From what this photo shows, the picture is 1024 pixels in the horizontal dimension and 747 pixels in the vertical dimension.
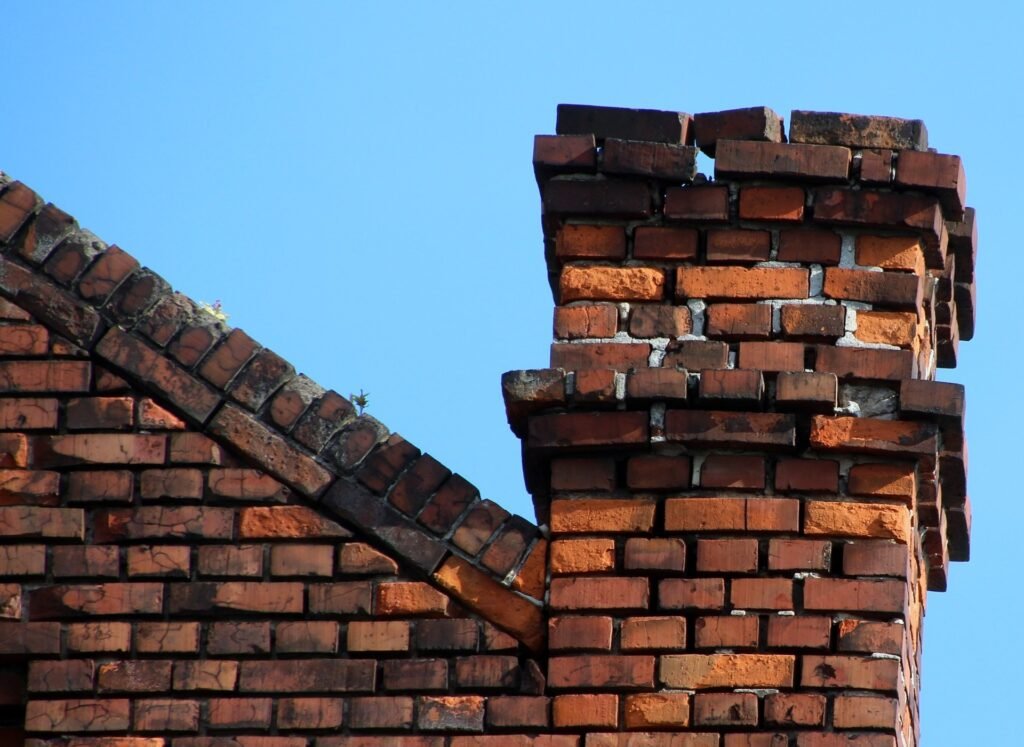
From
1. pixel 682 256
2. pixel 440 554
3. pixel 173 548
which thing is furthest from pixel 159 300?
pixel 682 256

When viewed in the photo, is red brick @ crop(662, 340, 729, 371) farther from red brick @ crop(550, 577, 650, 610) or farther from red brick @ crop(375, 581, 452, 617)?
red brick @ crop(375, 581, 452, 617)

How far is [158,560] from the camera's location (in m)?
4.88

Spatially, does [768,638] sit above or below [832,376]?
below

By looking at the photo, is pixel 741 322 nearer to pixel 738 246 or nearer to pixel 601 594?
pixel 738 246

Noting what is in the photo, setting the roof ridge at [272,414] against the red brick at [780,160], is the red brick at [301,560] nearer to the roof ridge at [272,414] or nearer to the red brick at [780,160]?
the roof ridge at [272,414]

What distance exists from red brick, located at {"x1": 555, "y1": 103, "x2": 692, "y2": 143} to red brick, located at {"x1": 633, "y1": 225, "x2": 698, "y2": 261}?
0.77 ft

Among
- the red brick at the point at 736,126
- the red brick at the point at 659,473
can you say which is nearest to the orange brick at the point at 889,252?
the red brick at the point at 736,126

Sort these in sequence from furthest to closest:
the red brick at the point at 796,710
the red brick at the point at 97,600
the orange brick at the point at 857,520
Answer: the red brick at the point at 97,600 < the orange brick at the point at 857,520 < the red brick at the point at 796,710

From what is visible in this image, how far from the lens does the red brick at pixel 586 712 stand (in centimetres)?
460

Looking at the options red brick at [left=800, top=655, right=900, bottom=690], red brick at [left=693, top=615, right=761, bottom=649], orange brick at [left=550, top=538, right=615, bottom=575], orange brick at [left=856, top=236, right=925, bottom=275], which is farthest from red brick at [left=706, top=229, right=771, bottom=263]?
red brick at [left=800, top=655, right=900, bottom=690]

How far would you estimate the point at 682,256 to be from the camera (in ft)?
16.3

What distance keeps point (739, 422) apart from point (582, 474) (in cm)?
41

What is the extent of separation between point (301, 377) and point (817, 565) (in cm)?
140

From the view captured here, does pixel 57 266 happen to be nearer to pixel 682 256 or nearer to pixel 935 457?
pixel 682 256
